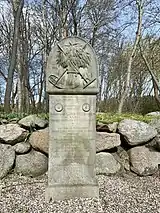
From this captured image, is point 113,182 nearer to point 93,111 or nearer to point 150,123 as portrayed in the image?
point 93,111

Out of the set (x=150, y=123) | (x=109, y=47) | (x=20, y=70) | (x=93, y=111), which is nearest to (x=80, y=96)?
(x=93, y=111)

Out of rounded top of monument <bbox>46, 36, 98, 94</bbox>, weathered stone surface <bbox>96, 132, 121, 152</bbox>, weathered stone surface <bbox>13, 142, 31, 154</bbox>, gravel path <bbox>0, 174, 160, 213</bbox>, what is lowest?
gravel path <bbox>0, 174, 160, 213</bbox>

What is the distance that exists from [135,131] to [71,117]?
7.51 ft

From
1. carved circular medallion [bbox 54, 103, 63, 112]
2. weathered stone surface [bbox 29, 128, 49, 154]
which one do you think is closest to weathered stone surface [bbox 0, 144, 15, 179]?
weathered stone surface [bbox 29, 128, 49, 154]

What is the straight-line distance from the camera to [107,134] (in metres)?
5.55

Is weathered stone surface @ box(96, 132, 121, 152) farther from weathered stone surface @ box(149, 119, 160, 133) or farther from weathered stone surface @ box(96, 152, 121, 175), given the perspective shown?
weathered stone surface @ box(149, 119, 160, 133)

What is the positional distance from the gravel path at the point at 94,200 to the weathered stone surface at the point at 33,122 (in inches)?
47.3

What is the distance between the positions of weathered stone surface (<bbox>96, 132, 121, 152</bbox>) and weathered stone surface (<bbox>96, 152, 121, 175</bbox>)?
0.15 meters

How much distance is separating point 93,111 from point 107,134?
6.05 ft

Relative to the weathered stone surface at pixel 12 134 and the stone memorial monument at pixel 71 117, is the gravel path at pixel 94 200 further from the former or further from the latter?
the weathered stone surface at pixel 12 134

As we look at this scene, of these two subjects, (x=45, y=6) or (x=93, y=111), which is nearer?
(x=93, y=111)

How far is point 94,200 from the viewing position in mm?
3758

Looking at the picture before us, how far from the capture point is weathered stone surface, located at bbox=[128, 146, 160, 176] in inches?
210

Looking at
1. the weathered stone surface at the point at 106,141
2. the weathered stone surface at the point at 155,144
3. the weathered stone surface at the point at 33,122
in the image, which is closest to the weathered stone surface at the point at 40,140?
the weathered stone surface at the point at 33,122
